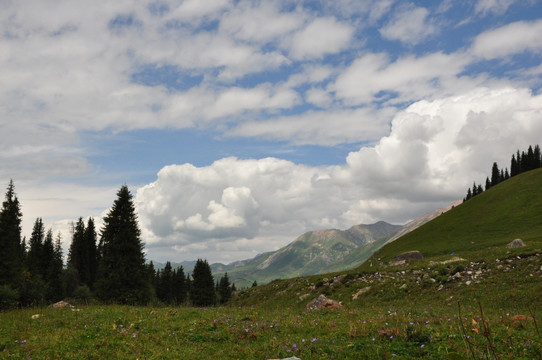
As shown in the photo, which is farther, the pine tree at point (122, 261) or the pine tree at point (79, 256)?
the pine tree at point (79, 256)

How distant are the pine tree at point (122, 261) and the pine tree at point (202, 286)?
145ft

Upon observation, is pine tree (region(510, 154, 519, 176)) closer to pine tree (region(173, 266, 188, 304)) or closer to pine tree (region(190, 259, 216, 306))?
pine tree (region(190, 259, 216, 306))

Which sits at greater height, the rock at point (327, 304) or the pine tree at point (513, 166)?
the pine tree at point (513, 166)

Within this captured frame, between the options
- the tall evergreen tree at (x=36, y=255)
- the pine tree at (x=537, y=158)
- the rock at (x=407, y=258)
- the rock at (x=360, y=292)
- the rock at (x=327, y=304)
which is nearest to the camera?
the rock at (x=327, y=304)

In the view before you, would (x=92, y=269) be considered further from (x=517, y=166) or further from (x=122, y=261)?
(x=517, y=166)

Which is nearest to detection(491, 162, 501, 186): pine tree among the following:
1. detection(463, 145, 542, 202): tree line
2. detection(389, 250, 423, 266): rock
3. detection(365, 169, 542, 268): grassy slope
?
detection(463, 145, 542, 202): tree line

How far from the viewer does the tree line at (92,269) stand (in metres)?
40.6

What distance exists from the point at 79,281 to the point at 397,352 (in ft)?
320

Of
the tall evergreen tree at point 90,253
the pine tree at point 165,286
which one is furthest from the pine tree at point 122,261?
the pine tree at point 165,286

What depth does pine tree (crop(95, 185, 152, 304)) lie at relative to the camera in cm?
4012

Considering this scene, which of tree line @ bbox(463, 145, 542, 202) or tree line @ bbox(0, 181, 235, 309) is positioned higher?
tree line @ bbox(463, 145, 542, 202)

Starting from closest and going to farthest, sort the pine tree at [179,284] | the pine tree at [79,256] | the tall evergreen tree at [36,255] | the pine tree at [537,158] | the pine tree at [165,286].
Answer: the tall evergreen tree at [36,255]
the pine tree at [79,256]
the pine tree at [165,286]
the pine tree at [179,284]
the pine tree at [537,158]

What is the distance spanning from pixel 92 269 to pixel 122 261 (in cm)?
6614

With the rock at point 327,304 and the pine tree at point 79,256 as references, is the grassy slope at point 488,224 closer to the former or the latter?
the rock at point 327,304
